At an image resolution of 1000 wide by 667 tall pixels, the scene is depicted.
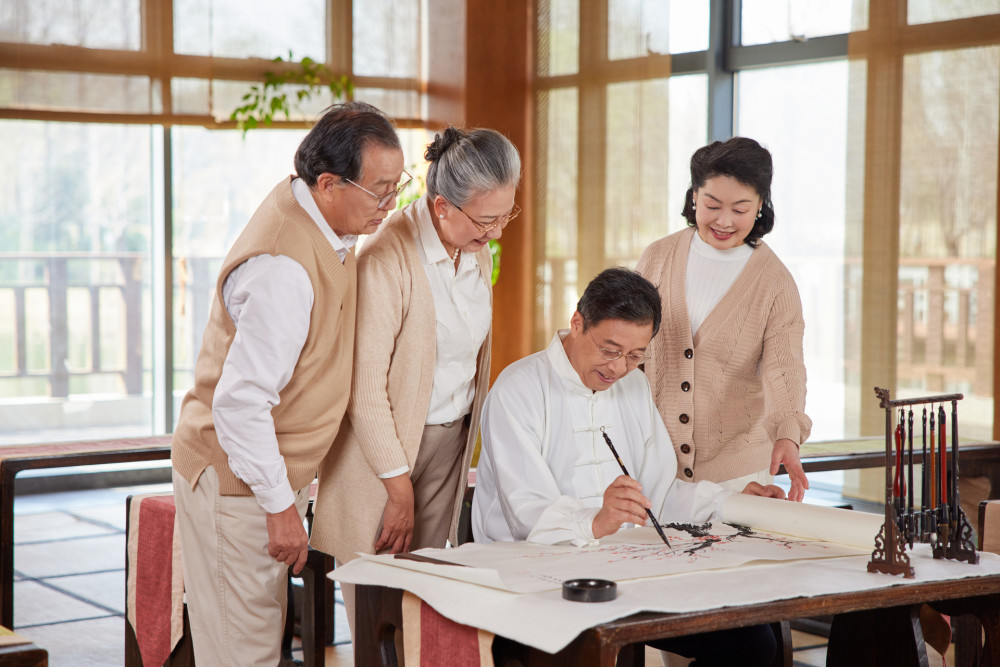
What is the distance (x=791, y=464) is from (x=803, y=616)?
738 mm

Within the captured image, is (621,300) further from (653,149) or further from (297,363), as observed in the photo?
(653,149)

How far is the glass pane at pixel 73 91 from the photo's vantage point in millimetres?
5984

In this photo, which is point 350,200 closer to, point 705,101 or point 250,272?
point 250,272

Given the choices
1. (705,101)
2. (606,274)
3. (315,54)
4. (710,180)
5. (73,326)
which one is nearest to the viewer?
(606,274)

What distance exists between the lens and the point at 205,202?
6543 millimetres

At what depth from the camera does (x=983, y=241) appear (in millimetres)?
4492

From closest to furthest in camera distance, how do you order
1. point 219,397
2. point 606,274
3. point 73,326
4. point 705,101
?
point 219,397 < point 606,274 < point 705,101 < point 73,326

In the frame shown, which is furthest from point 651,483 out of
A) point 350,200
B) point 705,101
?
point 705,101

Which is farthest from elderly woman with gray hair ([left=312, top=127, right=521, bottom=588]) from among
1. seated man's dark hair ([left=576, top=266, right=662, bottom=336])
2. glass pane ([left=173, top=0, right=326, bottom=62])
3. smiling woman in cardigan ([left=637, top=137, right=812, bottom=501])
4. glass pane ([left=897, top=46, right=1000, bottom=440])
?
glass pane ([left=173, top=0, right=326, bottom=62])

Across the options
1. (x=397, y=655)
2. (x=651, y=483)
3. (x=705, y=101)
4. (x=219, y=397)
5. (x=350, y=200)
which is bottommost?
(x=397, y=655)

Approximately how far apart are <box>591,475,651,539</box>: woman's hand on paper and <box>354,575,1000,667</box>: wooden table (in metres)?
0.21

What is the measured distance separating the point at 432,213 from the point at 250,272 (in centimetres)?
48

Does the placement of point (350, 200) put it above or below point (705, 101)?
below

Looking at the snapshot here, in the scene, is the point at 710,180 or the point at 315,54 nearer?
the point at 710,180
